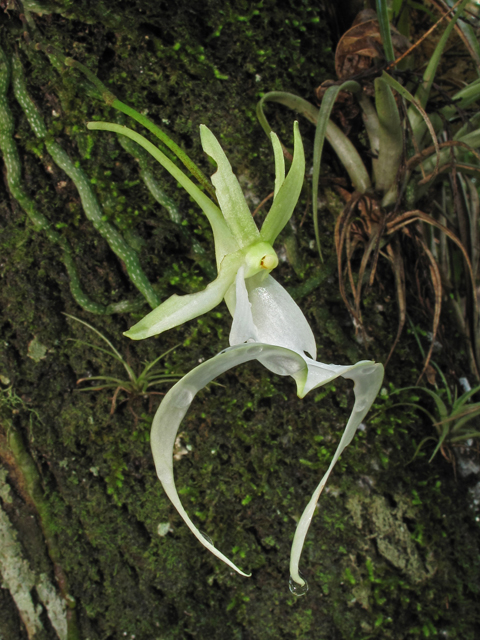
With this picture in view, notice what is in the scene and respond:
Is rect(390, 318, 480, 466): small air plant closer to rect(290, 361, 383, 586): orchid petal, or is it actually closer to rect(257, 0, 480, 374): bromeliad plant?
rect(257, 0, 480, 374): bromeliad plant

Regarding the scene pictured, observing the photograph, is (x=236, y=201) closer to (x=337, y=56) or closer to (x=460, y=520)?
(x=337, y=56)

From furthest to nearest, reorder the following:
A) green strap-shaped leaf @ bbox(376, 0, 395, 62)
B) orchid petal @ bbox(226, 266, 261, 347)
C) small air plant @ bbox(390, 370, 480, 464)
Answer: small air plant @ bbox(390, 370, 480, 464)
green strap-shaped leaf @ bbox(376, 0, 395, 62)
orchid petal @ bbox(226, 266, 261, 347)

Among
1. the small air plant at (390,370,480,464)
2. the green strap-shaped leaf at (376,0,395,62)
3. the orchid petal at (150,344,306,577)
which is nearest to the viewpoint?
the orchid petal at (150,344,306,577)

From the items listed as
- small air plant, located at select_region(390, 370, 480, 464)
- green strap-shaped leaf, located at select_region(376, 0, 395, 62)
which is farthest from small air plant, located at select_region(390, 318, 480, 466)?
green strap-shaped leaf, located at select_region(376, 0, 395, 62)

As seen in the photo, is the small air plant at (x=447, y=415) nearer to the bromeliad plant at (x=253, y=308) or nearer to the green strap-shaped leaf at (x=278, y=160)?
the bromeliad plant at (x=253, y=308)

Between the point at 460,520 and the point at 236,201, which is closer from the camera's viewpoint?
the point at 236,201

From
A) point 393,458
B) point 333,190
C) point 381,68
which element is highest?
point 381,68

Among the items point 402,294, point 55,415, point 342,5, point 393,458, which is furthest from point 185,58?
point 393,458

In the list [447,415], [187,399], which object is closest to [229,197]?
[187,399]
